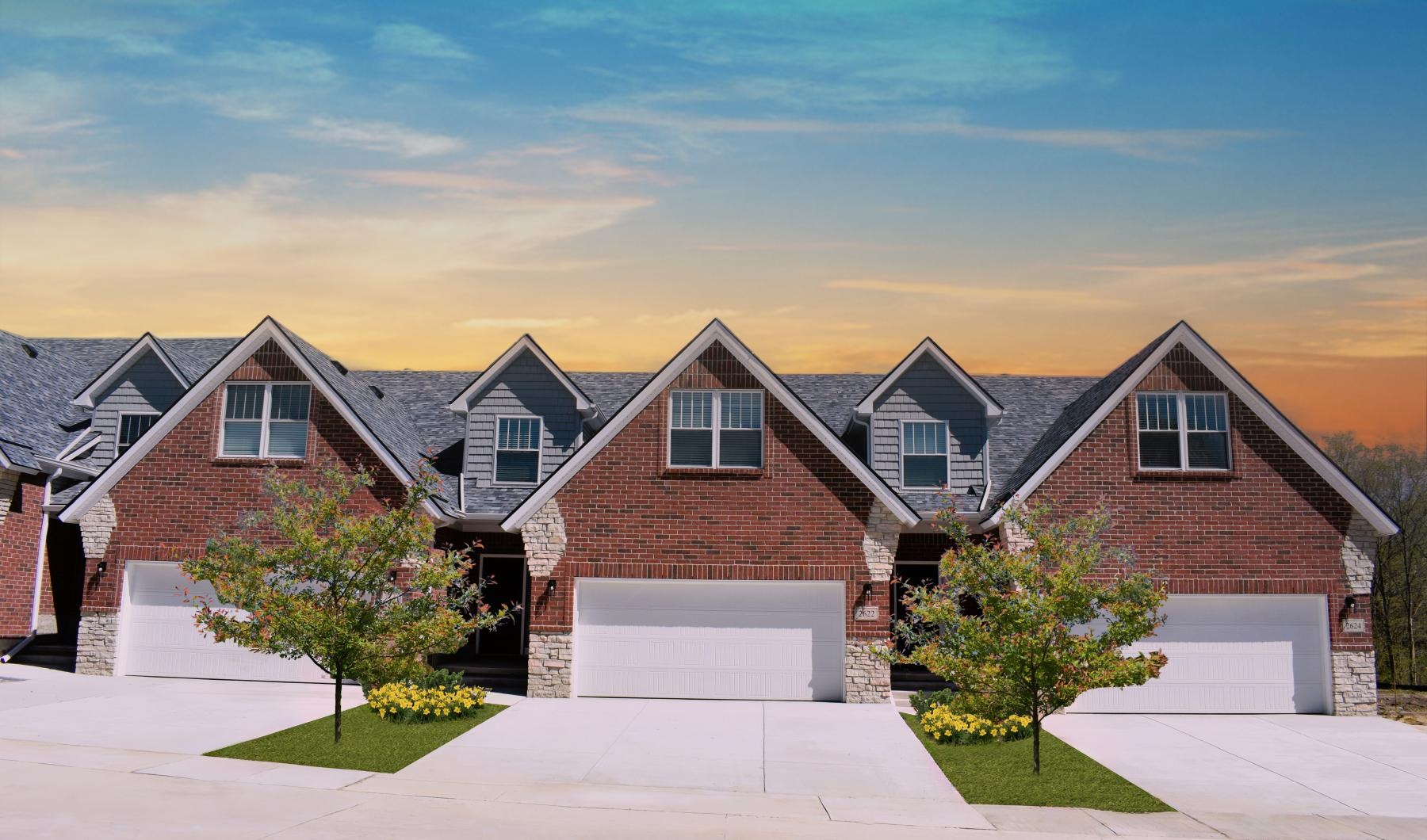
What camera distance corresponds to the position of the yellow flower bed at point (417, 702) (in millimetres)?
17766

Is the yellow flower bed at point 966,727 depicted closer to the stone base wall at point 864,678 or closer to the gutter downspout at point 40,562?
the stone base wall at point 864,678

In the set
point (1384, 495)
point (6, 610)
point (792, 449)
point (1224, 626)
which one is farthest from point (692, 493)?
point (1384, 495)

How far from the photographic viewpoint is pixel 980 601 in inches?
590

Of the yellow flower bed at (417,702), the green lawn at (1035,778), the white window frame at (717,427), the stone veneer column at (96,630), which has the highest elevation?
the white window frame at (717,427)

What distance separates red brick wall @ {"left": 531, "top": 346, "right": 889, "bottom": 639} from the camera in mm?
21109

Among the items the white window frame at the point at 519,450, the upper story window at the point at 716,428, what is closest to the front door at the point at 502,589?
the white window frame at the point at 519,450

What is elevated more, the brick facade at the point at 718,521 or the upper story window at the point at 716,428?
the upper story window at the point at 716,428

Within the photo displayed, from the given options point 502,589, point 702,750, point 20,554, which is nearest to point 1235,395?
point 702,750

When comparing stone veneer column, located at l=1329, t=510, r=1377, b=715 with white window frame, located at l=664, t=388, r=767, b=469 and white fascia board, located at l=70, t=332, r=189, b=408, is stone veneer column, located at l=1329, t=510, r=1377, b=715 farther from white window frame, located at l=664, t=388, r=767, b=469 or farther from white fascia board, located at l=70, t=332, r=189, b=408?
white fascia board, located at l=70, t=332, r=189, b=408

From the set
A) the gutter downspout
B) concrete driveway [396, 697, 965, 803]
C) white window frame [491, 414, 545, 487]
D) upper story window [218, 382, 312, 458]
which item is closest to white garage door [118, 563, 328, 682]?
upper story window [218, 382, 312, 458]

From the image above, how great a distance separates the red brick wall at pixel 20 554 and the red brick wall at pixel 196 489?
7.31 ft

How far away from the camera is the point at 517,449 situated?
2488cm

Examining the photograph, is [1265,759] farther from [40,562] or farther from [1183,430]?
[40,562]

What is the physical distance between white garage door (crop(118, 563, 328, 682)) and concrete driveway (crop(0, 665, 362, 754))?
29cm
